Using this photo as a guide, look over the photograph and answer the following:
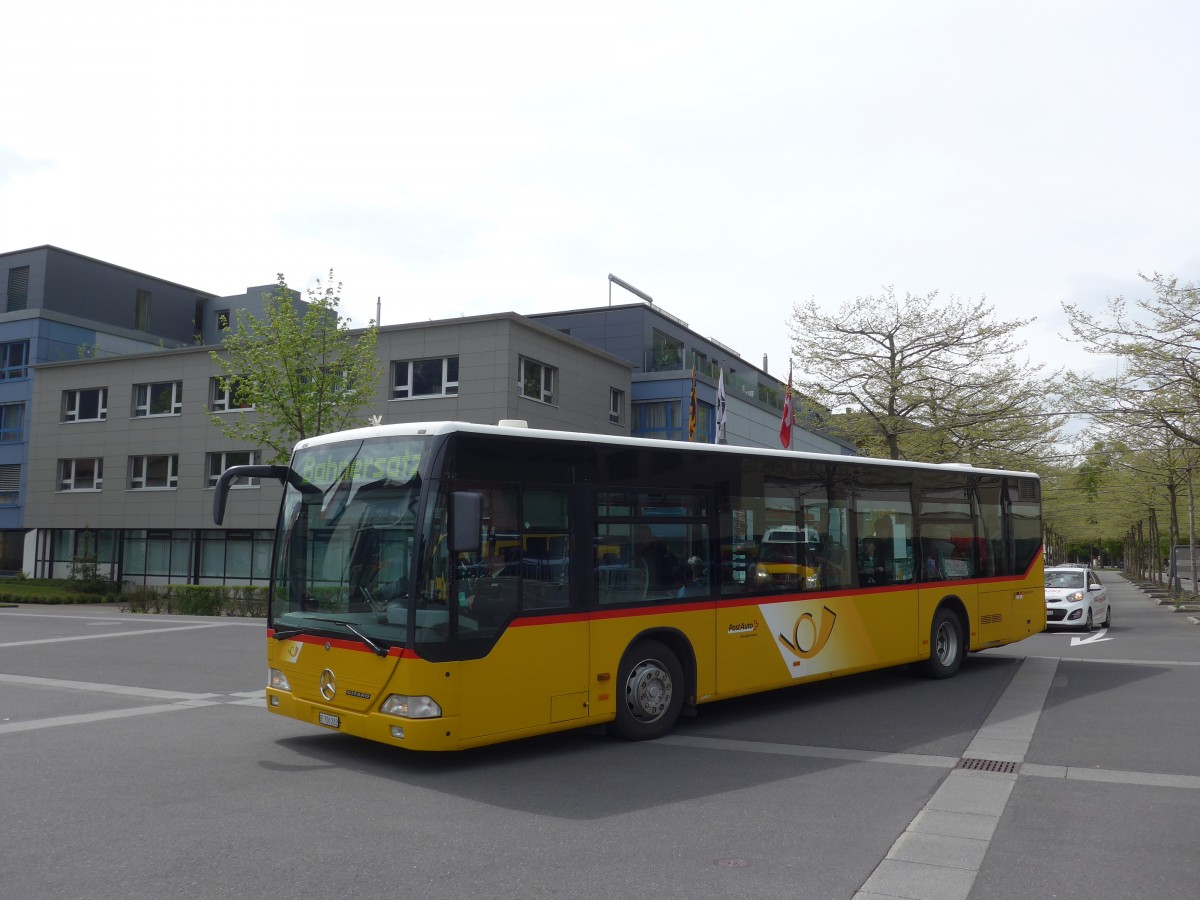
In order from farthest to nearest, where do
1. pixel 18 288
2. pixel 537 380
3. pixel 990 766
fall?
pixel 18 288, pixel 537 380, pixel 990 766

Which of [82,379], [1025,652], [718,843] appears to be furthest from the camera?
[82,379]

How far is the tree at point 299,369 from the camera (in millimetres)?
26938

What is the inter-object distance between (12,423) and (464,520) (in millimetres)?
47317

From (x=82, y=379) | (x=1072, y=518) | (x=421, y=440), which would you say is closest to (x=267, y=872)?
(x=421, y=440)

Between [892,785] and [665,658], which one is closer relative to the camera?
[892,785]

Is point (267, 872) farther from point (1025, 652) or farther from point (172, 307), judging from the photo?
point (172, 307)

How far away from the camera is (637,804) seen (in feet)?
22.1

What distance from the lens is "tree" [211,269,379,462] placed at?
26938 millimetres

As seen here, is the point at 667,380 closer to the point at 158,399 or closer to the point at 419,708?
the point at 158,399

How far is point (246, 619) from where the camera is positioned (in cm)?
2634

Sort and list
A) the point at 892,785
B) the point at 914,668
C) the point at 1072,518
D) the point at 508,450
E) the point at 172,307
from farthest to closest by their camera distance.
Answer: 1. the point at 1072,518
2. the point at 172,307
3. the point at 914,668
4. the point at 508,450
5. the point at 892,785

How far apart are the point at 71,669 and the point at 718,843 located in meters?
12.4

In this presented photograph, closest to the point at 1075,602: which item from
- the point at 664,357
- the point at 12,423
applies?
the point at 664,357

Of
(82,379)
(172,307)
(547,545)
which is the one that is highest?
(172,307)
